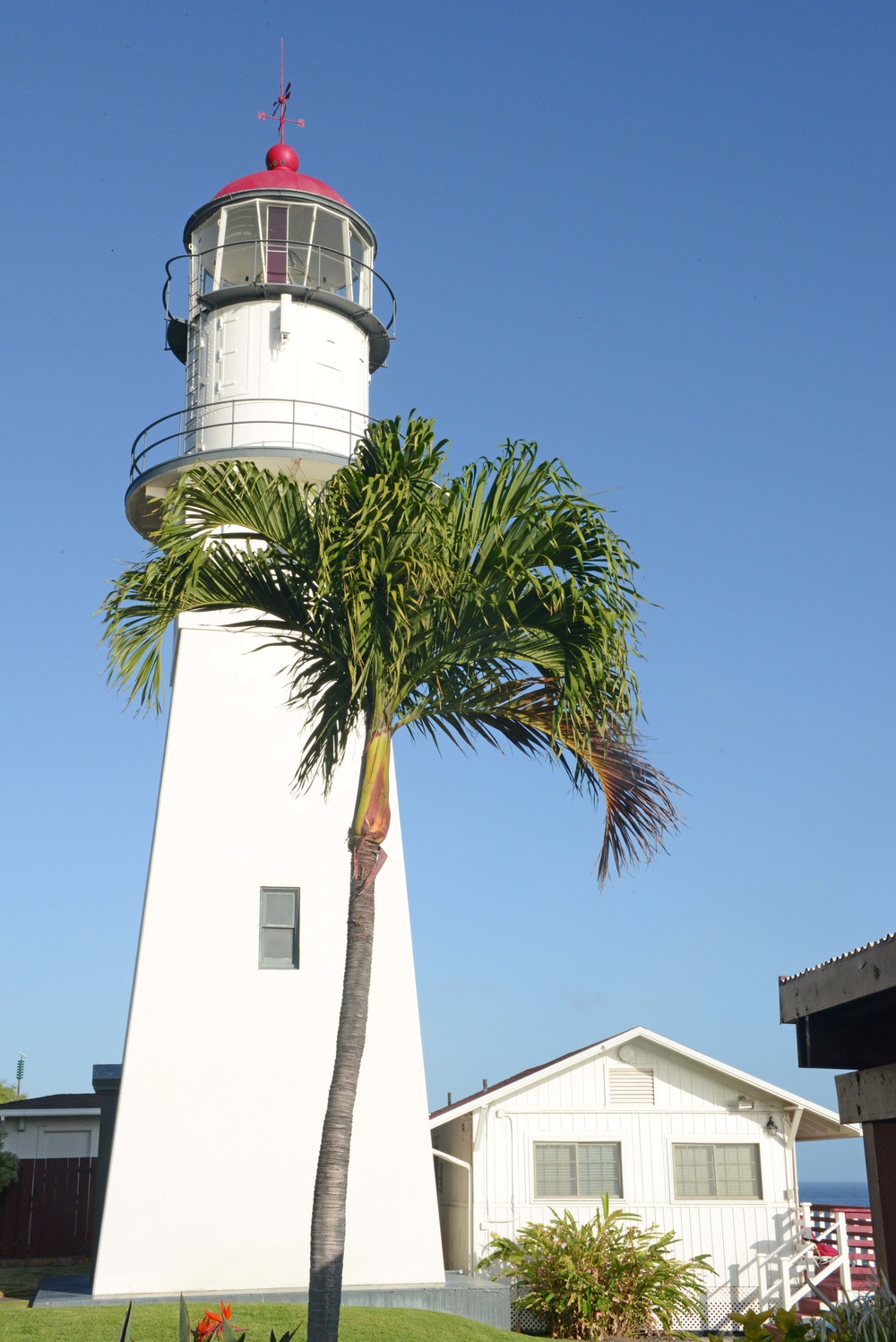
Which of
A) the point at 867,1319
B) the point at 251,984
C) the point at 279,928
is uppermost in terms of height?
the point at 279,928

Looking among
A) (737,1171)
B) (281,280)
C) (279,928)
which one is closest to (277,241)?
(281,280)

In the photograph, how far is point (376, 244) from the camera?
20.3 meters

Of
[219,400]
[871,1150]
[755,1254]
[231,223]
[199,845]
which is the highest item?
[231,223]

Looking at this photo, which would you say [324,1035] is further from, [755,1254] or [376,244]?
[376,244]

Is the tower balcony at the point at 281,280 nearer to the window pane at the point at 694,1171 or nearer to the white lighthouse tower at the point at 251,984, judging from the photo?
the white lighthouse tower at the point at 251,984

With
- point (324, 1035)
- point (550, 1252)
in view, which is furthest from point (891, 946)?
point (550, 1252)

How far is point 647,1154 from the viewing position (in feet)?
68.4

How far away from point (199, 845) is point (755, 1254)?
1148 centimetres

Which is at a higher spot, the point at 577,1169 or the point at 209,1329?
the point at 577,1169

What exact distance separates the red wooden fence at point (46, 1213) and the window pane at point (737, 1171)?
11416 millimetres

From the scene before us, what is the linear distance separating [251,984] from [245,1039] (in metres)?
0.67

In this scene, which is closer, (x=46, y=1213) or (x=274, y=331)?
(x=274, y=331)

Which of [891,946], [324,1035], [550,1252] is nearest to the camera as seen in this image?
[891,946]

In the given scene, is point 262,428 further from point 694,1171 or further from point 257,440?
point 694,1171
